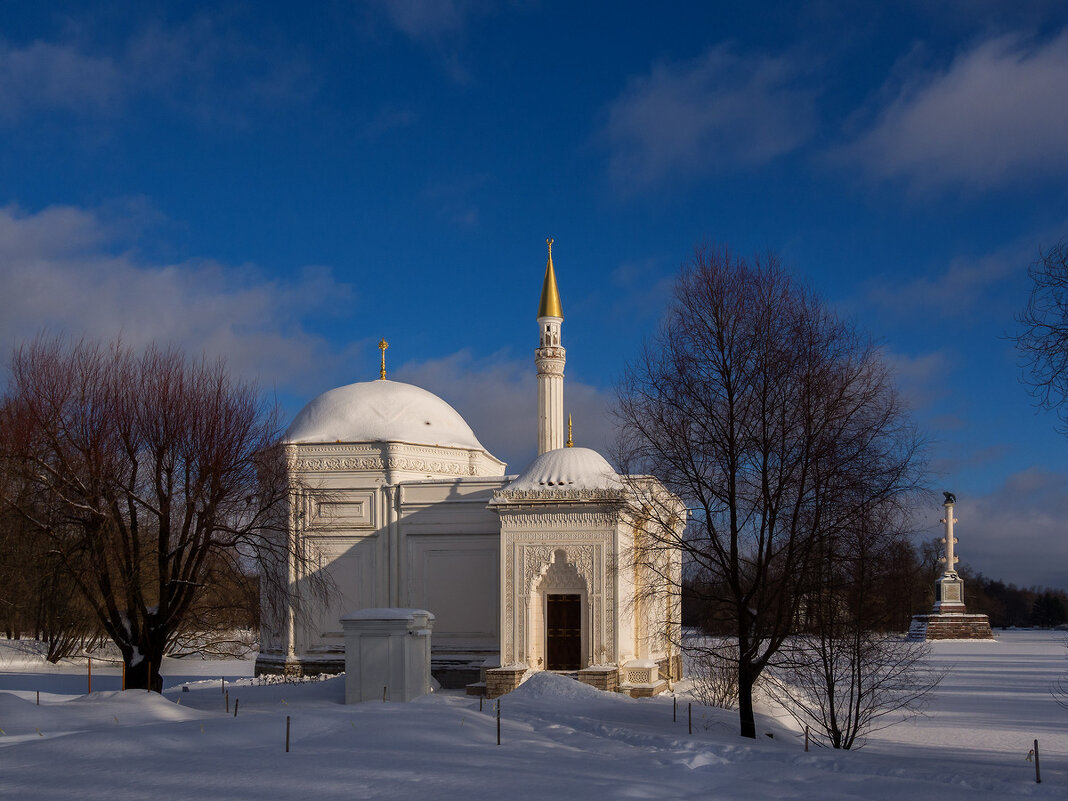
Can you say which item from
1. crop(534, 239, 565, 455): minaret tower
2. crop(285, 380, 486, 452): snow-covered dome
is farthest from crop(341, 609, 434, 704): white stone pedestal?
crop(534, 239, 565, 455): minaret tower

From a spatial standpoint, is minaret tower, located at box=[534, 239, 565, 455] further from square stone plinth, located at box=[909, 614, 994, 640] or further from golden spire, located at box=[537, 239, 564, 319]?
square stone plinth, located at box=[909, 614, 994, 640]

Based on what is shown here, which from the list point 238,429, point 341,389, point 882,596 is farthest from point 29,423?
point 882,596

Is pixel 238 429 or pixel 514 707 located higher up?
pixel 238 429

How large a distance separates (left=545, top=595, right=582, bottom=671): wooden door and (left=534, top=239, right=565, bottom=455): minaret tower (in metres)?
7.30

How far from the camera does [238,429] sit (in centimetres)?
1998

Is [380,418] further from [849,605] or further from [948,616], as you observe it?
[948,616]

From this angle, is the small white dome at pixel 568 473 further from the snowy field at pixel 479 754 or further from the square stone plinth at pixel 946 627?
the square stone plinth at pixel 946 627

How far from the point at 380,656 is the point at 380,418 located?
10488 millimetres

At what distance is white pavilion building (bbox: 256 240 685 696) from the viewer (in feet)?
75.5

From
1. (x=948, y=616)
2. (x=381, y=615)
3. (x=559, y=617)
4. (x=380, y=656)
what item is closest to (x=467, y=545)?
(x=559, y=617)

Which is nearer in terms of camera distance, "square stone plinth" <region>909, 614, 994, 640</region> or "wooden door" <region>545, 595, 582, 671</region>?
"wooden door" <region>545, 595, 582, 671</region>

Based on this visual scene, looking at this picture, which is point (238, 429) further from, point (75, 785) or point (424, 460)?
point (75, 785)

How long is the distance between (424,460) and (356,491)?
2.06 metres

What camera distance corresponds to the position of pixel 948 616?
54.6 meters
